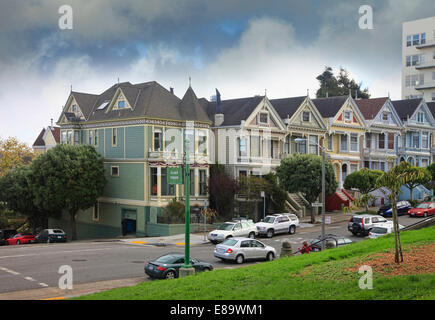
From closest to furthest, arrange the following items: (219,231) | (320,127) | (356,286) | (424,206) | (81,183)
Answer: (356,286)
(219,231)
(81,183)
(424,206)
(320,127)

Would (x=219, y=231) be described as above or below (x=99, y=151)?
below

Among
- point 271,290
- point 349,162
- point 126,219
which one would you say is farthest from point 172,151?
point 271,290

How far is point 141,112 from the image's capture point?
43438mm

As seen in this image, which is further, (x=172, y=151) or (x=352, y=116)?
(x=352, y=116)

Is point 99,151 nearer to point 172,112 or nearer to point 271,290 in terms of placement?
point 172,112

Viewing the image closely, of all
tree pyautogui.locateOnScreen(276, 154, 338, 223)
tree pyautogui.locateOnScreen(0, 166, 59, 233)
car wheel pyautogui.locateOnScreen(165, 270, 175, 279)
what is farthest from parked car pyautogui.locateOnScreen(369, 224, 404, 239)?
tree pyautogui.locateOnScreen(0, 166, 59, 233)

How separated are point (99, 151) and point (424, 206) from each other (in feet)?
102

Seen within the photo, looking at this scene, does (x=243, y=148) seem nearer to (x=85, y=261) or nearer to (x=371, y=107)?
(x=371, y=107)

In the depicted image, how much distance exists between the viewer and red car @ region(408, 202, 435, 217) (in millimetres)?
45719

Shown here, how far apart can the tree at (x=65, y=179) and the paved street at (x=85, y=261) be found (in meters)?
6.92

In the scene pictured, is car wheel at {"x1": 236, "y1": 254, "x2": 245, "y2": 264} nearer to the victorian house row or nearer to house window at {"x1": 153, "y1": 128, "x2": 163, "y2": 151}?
the victorian house row

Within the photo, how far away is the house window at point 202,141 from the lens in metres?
45.8
